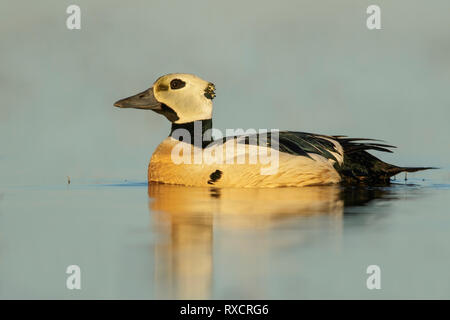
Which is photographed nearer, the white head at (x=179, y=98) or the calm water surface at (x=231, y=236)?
the calm water surface at (x=231, y=236)

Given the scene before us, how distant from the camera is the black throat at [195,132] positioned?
1348 cm

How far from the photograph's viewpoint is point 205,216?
8539 mm

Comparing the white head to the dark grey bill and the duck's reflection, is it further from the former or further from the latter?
the duck's reflection

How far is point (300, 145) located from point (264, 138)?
616 mm

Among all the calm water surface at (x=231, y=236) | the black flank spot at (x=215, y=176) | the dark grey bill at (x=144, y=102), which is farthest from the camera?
the dark grey bill at (x=144, y=102)

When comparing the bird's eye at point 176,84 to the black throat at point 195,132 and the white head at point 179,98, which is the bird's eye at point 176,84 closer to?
the white head at point 179,98

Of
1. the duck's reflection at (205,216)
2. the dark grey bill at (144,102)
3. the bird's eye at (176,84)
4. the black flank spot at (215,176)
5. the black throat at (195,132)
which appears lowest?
the duck's reflection at (205,216)

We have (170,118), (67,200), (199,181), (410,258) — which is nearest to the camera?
(410,258)

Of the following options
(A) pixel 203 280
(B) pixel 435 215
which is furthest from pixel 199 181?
(A) pixel 203 280

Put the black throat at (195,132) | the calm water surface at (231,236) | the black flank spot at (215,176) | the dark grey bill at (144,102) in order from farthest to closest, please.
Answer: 1. the dark grey bill at (144,102)
2. the black throat at (195,132)
3. the black flank spot at (215,176)
4. the calm water surface at (231,236)

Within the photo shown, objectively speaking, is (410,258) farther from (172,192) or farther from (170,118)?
(170,118)

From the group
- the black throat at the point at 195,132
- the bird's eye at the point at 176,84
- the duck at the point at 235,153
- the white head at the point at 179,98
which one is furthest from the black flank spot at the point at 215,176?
the bird's eye at the point at 176,84

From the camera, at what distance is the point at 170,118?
1387 cm

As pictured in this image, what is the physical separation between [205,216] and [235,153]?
389cm
